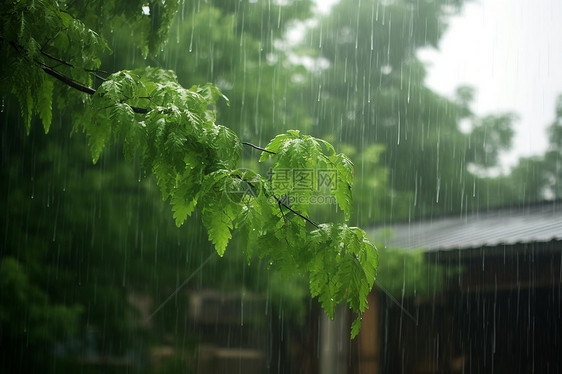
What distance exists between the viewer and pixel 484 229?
8.05 m

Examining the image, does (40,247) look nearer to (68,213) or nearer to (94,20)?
(68,213)

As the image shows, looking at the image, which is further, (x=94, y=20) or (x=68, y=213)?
(x=68, y=213)

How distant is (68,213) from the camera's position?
523cm

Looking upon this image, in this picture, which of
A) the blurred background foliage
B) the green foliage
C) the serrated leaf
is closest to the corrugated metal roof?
the blurred background foliage

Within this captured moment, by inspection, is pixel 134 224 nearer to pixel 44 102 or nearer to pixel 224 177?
pixel 44 102

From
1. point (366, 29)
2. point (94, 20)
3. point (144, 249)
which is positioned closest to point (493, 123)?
point (366, 29)

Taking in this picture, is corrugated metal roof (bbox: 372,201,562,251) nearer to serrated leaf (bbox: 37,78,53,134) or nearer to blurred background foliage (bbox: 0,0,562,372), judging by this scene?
blurred background foliage (bbox: 0,0,562,372)

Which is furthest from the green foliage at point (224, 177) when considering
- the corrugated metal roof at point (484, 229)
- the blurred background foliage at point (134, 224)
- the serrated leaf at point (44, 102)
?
the corrugated metal roof at point (484, 229)

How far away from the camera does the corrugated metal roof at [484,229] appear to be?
6.50 m

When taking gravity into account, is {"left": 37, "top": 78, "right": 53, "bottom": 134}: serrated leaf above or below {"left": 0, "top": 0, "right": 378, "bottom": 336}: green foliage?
above

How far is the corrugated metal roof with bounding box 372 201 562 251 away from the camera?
650 cm

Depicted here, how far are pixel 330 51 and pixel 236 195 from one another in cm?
1669

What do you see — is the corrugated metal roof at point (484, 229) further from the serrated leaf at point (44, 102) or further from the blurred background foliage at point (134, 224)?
the serrated leaf at point (44, 102)

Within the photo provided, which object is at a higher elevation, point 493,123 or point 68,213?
point 493,123
